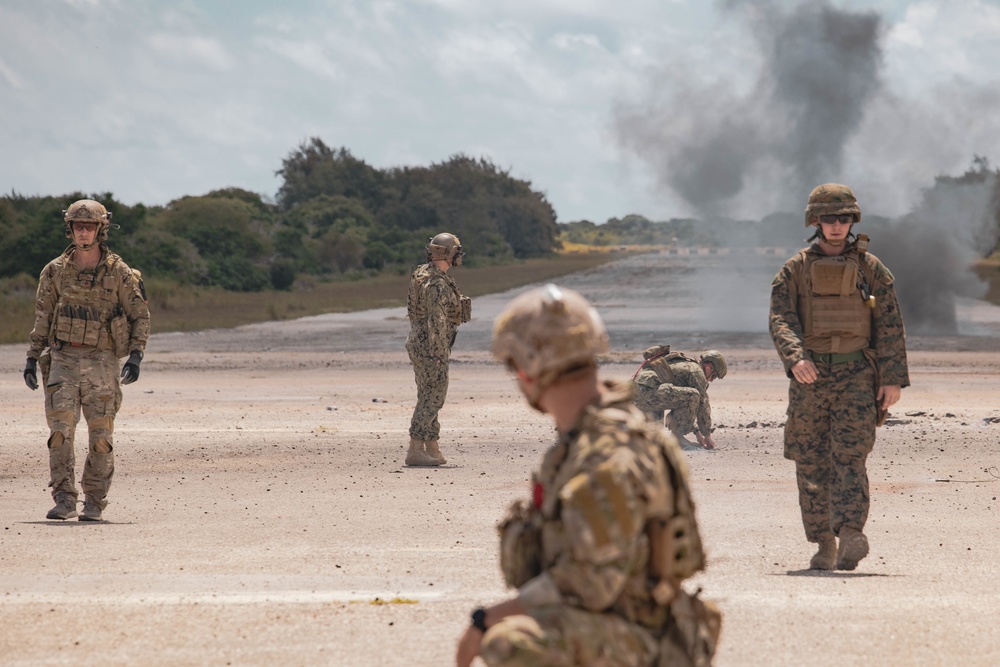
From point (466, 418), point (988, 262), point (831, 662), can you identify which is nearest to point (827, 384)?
point (831, 662)

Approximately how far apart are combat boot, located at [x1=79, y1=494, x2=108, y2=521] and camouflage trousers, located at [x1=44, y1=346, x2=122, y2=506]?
0.02 meters

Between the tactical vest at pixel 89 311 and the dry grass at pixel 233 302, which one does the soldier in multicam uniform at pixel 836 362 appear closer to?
the tactical vest at pixel 89 311

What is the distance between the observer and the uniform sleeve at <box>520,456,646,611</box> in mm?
3051

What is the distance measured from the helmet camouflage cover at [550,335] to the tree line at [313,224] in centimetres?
2527

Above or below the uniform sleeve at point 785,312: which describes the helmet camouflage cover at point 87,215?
above

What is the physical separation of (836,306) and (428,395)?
5.17 meters

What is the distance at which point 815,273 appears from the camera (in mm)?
6926

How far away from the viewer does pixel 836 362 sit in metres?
6.98

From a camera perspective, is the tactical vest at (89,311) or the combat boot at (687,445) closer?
the tactical vest at (89,311)

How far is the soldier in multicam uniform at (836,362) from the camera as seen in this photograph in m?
6.87

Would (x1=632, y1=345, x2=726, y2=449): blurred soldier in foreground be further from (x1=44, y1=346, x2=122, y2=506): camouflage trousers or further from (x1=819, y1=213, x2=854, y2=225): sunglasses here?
(x1=819, y1=213, x2=854, y2=225): sunglasses

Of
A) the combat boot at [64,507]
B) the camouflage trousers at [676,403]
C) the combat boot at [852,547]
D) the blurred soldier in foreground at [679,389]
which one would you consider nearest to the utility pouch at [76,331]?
the combat boot at [64,507]

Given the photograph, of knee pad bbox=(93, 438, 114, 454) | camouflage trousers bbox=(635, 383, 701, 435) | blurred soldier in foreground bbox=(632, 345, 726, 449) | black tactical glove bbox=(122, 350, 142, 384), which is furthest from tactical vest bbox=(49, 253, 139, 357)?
camouflage trousers bbox=(635, 383, 701, 435)

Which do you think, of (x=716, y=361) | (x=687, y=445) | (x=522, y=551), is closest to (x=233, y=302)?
(x=687, y=445)
